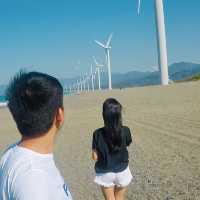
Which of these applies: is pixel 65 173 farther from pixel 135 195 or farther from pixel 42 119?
pixel 42 119

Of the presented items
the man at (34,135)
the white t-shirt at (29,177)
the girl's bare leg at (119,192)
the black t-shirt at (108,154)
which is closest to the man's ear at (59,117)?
the man at (34,135)

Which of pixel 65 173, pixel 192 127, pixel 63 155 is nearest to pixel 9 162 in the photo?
pixel 65 173

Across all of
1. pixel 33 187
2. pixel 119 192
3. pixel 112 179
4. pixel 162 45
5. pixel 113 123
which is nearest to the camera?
pixel 33 187

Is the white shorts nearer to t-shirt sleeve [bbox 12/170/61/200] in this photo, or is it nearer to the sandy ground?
the sandy ground

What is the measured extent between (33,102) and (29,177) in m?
0.35

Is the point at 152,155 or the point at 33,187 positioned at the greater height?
the point at 33,187

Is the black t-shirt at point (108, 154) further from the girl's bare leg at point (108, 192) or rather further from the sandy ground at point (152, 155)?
the sandy ground at point (152, 155)

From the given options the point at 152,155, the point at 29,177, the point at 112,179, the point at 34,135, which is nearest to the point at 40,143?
the point at 34,135

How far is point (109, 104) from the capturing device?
537 centimetres

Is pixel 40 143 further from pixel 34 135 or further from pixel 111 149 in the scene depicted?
pixel 111 149

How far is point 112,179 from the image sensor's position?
5738 millimetres

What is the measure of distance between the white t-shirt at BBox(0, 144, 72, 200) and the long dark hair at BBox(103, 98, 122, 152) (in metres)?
3.22

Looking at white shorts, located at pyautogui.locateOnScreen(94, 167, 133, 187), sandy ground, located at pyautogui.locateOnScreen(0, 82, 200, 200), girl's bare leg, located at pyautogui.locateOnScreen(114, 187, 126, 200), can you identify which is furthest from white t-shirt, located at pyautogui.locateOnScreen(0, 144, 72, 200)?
sandy ground, located at pyautogui.locateOnScreen(0, 82, 200, 200)

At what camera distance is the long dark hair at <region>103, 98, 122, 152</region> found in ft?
17.6
